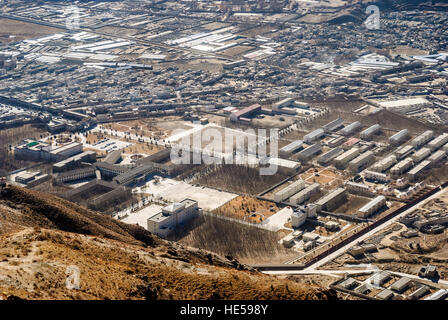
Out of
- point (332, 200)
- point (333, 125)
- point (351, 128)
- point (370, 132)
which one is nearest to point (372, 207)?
point (332, 200)

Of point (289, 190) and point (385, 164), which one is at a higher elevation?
point (289, 190)

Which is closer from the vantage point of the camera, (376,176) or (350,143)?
(376,176)

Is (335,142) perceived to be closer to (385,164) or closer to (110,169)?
(385,164)

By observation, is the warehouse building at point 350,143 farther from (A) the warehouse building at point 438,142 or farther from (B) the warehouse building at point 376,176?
(B) the warehouse building at point 376,176

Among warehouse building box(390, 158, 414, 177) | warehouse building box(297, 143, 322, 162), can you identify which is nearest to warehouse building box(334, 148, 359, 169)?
warehouse building box(297, 143, 322, 162)
